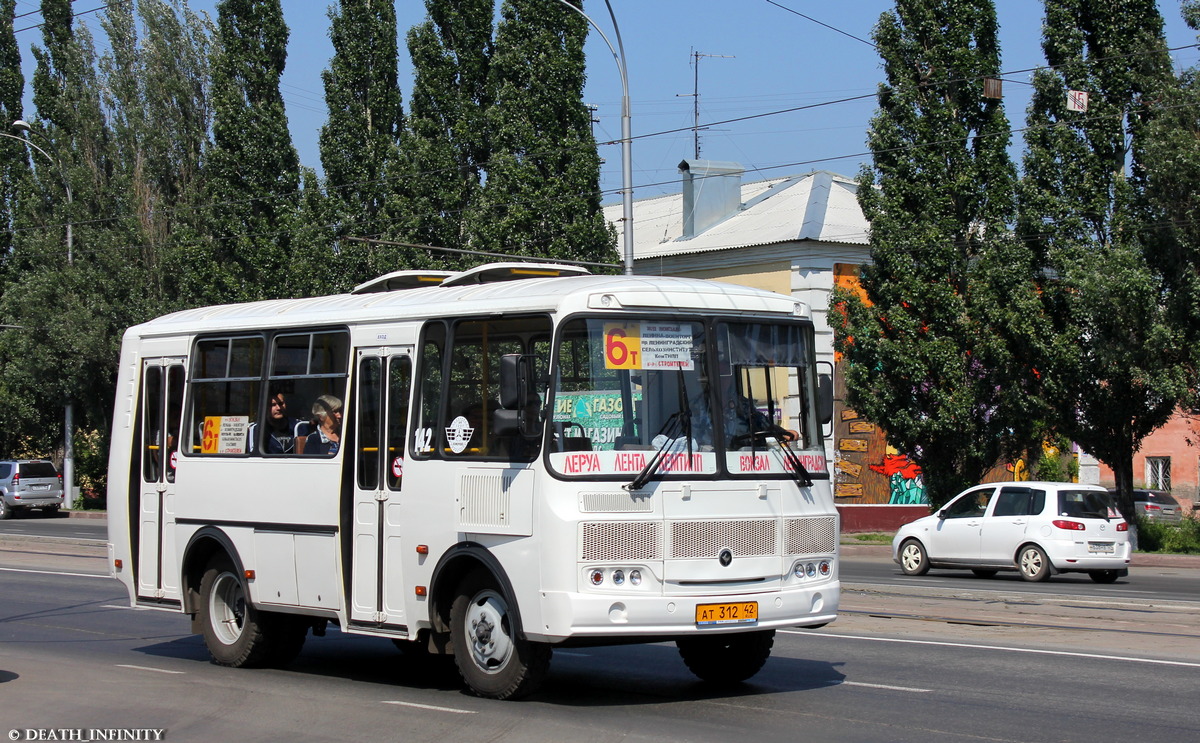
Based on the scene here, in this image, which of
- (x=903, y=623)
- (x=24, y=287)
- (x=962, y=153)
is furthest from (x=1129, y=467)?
(x=24, y=287)

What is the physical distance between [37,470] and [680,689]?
41165 mm

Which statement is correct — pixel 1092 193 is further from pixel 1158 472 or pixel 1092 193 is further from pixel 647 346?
pixel 1158 472

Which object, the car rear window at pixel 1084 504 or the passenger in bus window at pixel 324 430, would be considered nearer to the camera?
the passenger in bus window at pixel 324 430

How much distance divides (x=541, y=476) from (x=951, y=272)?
913 inches

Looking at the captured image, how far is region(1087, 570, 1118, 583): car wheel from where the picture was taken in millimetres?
21009

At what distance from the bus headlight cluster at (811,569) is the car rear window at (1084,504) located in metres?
12.3

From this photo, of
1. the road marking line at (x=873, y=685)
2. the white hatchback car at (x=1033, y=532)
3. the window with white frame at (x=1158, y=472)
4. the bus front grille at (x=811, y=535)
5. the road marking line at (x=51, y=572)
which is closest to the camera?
the bus front grille at (x=811, y=535)

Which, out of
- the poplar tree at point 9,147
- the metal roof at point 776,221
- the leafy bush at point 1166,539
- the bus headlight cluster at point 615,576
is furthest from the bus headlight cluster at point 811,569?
the poplar tree at point 9,147

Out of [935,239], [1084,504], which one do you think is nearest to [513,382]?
[1084,504]

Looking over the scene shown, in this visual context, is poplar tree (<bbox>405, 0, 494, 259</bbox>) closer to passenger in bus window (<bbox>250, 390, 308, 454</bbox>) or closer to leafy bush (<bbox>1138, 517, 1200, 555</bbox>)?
leafy bush (<bbox>1138, 517, 1200, 555</bbox>)

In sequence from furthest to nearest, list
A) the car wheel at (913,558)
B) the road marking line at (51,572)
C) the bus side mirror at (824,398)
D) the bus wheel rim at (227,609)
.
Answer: the car wheel at (913,558) < the road marking line at (51,572) < the bus wheel rim at (227,609) < the bus side mirror at (824,398)

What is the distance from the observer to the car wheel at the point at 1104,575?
68.9 feet

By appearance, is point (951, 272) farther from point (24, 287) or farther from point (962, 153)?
point (24, 287)

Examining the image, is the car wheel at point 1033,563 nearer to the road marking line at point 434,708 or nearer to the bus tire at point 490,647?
the bus tire at point 490,647
